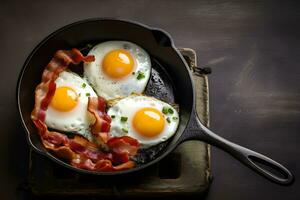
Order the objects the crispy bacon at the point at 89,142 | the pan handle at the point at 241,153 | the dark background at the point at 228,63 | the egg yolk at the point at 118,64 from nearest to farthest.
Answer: the pan handle at the point at 241,153 < the crispy bacon at the point at 89,142 < the egg yolk at the point at 118,64 < the dark background at the point at 228,63

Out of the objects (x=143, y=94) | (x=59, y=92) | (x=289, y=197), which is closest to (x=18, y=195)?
(x=59, y=92)

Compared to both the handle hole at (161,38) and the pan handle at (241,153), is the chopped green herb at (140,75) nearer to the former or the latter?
the handle hole at (161,38)

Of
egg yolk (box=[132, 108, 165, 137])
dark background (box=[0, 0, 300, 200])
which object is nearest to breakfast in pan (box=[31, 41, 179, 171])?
egg yolk (box=[132, 108, 165, 137])

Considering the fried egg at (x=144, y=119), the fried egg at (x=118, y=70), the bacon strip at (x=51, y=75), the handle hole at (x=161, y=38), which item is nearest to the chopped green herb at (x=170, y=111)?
the fried egg at (x=144, y=119)

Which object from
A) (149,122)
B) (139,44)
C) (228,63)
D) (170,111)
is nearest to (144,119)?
(149,122)

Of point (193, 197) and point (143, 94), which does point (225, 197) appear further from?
point (143, 94)

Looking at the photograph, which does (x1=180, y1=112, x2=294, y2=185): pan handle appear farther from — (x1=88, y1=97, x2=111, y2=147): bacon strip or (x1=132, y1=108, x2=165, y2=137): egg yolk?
(x1=88, y1=97, x2=111, y2=147): bacon strip
